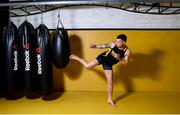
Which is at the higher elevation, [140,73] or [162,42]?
[162,42]

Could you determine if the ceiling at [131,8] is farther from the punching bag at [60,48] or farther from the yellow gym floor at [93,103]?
the yellow gym floor at [93,103]

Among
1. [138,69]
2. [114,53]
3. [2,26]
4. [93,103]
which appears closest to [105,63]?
[114,53]

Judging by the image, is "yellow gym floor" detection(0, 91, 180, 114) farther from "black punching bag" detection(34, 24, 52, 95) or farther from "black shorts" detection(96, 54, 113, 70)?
"black shorts" detection(96, 54, 113, 70)

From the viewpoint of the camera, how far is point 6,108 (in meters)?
2.85

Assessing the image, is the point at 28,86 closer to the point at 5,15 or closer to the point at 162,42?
the point at 5,15

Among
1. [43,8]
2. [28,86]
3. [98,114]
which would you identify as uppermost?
[43,8]

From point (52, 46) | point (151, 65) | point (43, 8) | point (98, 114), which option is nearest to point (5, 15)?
point (43, 8)

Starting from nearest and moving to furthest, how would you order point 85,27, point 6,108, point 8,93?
point 6,108
point 8,93
point 85,27

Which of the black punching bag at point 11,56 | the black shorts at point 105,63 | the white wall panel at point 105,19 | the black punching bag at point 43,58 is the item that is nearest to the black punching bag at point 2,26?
the black punching bag at point 11,56

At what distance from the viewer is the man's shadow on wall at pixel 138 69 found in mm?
3295

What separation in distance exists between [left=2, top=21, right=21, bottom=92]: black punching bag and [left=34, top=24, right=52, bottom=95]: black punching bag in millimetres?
219

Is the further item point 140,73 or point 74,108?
point 140,73

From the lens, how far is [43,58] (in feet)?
9.37

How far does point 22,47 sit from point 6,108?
673mm
